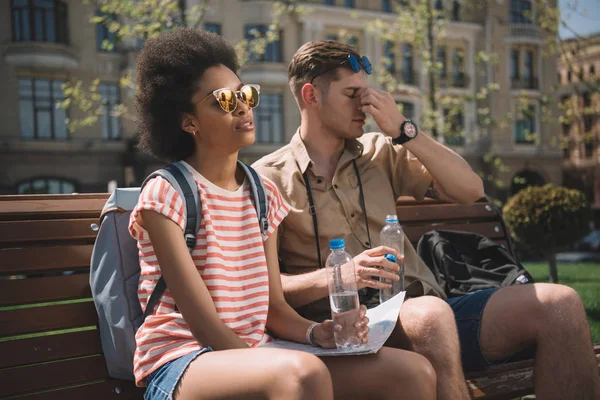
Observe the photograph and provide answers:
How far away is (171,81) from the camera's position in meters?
2.62

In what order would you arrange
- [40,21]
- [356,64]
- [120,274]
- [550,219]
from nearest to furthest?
[120,274] < [356,64] < [550,219] < [40,21]

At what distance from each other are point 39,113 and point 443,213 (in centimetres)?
2644

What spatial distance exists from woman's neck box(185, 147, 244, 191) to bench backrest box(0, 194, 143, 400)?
0.72 meters

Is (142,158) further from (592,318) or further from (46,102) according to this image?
(592,318)

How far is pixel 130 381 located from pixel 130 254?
1.91ft

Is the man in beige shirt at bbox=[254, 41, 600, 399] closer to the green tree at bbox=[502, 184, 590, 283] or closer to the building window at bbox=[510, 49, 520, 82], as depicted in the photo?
the green tree at bbox=[502, 184, 590, 283]

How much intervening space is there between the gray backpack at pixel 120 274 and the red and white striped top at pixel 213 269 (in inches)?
2.8

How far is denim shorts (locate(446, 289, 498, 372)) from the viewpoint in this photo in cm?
309

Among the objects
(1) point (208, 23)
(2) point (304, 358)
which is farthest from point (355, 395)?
(1) point (208, 23)

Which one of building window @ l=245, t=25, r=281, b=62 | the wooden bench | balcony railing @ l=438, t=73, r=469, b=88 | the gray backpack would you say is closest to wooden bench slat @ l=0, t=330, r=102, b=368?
the wooden bench

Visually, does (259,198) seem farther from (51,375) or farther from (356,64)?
(51,375)

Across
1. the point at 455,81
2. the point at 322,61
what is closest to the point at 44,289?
the point at 322,61

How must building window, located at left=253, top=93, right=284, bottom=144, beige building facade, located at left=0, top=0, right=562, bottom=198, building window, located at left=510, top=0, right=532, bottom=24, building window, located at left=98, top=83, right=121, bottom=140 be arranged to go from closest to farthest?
1. beige building facade, located at left=0, top=0, right=562, bottom=198
2. building window, located at left=98, top=83, right=121, bottom=140
3. building window, located at left=253, top=93, right=284, bottom=144
4. building window, located at left=510, top=0, right=532, bottom=24

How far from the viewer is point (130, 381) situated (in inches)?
115
